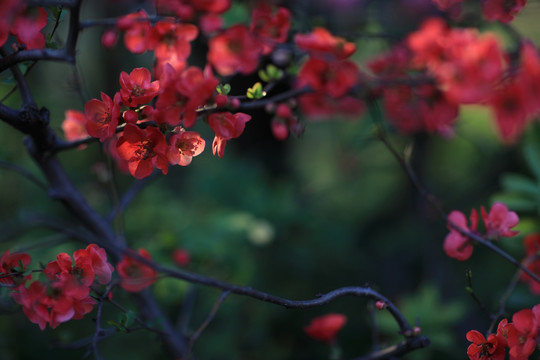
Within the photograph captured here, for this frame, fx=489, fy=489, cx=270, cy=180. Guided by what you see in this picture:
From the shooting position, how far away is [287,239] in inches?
96.4

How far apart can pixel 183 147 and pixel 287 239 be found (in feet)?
5.03

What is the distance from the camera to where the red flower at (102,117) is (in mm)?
906

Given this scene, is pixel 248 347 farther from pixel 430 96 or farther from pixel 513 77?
pixel 513 77

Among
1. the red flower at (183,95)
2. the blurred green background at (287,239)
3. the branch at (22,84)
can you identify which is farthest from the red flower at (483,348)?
the branch at (22,84)

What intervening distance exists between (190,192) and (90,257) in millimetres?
Answer: 2313

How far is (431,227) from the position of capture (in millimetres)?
2867

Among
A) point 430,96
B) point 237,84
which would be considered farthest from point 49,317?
point 237,84

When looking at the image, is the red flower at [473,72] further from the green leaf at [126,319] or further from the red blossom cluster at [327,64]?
the green leaf at [126,319]

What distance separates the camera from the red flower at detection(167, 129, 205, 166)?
954mm

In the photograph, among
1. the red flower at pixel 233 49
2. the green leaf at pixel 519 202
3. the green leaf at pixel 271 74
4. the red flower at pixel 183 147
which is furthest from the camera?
the green leaf at pixel 519 202

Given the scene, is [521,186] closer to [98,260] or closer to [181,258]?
[181,258]

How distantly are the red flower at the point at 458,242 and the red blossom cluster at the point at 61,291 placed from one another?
0.77 m

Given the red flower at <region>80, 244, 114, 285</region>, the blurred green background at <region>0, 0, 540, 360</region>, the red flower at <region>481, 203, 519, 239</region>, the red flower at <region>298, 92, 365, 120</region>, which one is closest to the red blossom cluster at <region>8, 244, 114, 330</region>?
the red flower at <region>80, 244, 114, 285</region>

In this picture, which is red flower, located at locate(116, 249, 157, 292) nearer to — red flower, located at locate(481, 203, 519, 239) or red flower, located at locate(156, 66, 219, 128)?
red flower, located at locate(156, 66, 219, 128)
